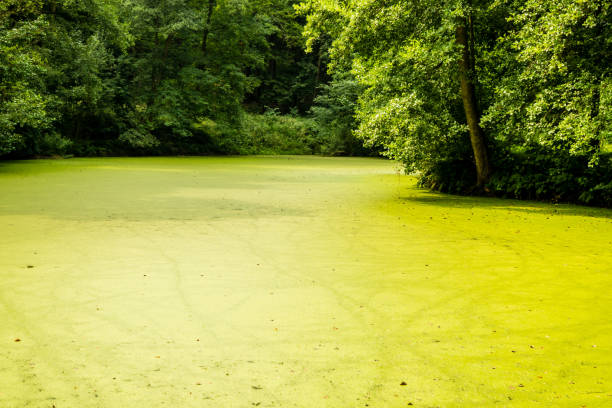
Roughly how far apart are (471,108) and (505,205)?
7.26ft

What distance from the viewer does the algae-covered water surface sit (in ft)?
8.23

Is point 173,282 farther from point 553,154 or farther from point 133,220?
point 553,154

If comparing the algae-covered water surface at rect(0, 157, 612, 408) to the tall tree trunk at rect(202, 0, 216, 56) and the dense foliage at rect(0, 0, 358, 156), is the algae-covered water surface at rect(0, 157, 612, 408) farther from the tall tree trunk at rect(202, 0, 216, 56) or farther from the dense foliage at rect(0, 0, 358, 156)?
the tall tree trunk at rect(202, 0, 216, 56)

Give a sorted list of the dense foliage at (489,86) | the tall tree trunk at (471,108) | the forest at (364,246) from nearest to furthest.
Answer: the forest at (364,246)
the dense foliage at (489,86)
the tall tree trunk at (471,108)

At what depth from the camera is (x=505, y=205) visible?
Result: 9.86 metres

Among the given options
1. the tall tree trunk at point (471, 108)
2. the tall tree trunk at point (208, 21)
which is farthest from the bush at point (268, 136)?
the tall tree trunk at point (471, 108)

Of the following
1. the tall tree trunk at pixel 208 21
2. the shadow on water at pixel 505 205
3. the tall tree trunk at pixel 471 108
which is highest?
the tall tree trunk at pixel 208 21

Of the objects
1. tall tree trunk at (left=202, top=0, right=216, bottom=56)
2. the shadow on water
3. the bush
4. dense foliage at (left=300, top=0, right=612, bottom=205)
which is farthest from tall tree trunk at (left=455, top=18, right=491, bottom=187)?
tall tree trunk at (left=202, top=0, right=216, bottom=56)

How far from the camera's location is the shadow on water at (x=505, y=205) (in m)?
9.03

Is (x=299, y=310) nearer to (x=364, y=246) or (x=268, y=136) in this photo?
(x=364, y=246)

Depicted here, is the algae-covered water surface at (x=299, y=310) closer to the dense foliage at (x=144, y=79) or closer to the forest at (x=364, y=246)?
the forest at (x=364, y=246)

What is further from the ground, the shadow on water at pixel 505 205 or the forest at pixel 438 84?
the forest at pixel 438 84

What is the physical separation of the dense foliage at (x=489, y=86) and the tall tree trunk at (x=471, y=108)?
0.07 feet

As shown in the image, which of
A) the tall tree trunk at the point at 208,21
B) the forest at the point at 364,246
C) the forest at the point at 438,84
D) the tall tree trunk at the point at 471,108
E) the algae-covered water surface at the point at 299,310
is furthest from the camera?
the tall tree trunk at the point at 208,21
